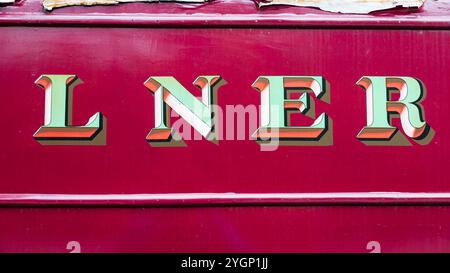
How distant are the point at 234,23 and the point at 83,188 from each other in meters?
0.89

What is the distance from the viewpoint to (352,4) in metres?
2.48

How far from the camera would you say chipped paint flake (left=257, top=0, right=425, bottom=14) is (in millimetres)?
2479

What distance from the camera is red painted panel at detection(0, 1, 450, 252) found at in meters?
2.40

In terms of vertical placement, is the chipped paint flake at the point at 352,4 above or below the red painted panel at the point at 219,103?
above

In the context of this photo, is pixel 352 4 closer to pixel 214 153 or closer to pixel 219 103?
pixel 219 103

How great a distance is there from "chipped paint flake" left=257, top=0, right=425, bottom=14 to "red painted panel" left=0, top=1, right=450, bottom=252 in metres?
0.04

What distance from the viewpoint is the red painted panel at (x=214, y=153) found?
2.40 meters

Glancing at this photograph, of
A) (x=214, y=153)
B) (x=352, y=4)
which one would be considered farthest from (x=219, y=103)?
(x=352, y=4)

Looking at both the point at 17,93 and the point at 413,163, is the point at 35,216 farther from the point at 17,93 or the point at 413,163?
the point at 413,163

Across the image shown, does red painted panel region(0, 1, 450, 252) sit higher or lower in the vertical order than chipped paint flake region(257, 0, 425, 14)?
lower

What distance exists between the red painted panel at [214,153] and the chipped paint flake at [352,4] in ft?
0.12

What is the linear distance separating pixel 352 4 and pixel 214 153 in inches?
32.3

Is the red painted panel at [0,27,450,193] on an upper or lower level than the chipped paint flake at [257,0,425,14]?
lower
